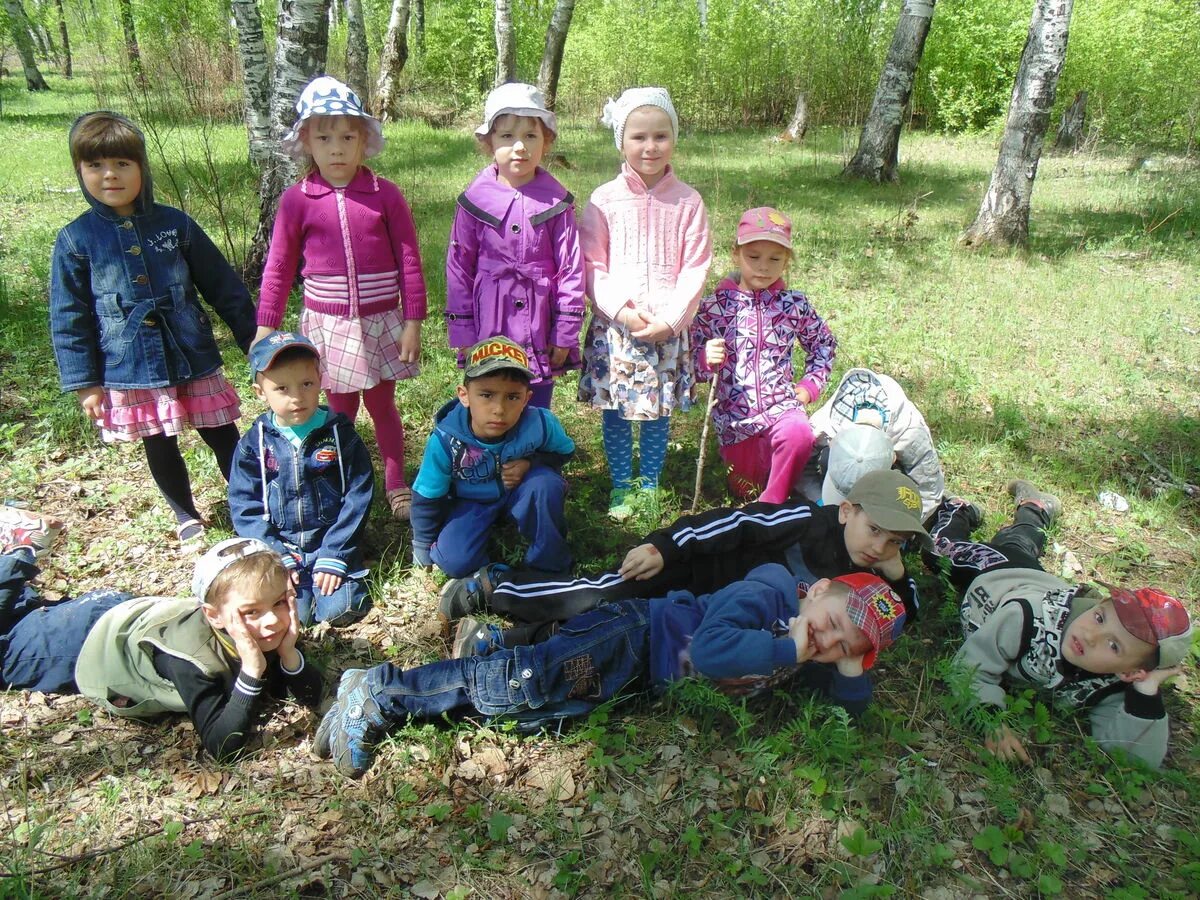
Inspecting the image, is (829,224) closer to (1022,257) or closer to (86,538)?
(1022,257)

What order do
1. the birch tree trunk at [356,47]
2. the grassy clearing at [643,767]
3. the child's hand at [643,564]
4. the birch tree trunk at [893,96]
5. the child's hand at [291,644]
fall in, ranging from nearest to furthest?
1. the grassy clearing at [643,767]
2. the child's hand at [291,644]
3. the child's hand at [643,564]
4. the birch tree trunk at [893,96]
5. the birch tree trunk at [356,47]

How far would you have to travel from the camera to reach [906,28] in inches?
392

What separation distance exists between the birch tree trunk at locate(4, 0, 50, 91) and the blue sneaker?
25901 mm

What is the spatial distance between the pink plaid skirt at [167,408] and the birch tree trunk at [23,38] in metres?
24.2

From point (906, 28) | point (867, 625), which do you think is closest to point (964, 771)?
point (867, 625)

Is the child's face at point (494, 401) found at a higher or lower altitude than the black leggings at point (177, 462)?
higher

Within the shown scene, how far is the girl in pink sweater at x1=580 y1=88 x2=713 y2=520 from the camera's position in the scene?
355 cm

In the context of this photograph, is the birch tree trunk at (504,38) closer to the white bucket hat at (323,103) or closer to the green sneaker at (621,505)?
the white bucket hat at (323,103)

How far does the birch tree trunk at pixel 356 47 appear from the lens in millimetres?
13531

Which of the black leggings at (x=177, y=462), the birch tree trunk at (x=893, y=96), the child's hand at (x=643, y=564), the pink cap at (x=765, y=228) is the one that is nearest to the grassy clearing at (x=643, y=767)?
the black leggings at (x=177, y=462)

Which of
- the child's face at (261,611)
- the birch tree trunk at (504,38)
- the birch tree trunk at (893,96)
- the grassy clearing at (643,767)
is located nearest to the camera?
the grassy clearing at (643,767)

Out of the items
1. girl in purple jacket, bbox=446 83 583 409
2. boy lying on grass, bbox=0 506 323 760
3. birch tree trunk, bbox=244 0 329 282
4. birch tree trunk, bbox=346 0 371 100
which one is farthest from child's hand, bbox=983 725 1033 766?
birch tree trunk, bbox=346 0 371 100

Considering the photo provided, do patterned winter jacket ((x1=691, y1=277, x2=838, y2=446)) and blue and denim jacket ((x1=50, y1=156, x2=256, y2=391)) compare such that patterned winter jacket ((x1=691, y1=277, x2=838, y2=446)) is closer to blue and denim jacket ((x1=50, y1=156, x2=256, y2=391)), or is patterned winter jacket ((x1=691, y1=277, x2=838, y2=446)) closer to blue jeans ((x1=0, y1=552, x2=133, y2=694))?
blue and denim jacket ((x1=50, y1=156, x2=256, y2=391))

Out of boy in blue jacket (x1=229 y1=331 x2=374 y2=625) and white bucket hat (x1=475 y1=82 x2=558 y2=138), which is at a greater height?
white bucket hat (x1=475 y1=82 x2=558 y2=138)
